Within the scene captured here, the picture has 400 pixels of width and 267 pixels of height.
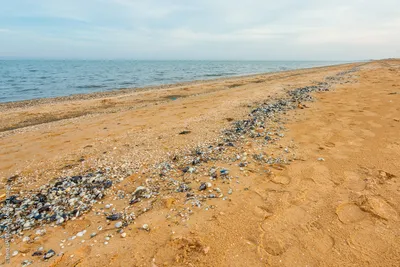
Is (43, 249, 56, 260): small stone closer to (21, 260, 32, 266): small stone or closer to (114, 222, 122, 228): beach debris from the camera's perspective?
(21, 260, 32, 266): small stone

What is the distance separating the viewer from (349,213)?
148 inches

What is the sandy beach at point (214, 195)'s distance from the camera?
10.6 ft

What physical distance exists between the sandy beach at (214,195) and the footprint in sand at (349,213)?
0.02 meters

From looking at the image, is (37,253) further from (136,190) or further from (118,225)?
(136,190)

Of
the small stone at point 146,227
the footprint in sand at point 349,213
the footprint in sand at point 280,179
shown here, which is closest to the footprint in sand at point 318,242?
the footprint in sand at point 349,213

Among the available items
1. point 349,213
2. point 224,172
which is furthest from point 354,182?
point 224,172

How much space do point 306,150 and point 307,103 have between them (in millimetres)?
6192

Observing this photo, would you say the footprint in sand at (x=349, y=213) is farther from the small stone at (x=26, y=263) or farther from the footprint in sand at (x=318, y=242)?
the small stone at (x=26, y=263)

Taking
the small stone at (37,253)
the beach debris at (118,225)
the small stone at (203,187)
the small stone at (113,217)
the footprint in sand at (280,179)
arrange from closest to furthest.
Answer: the small stone at (37,253) → the beach debris at (118,225) → the small stone at (113,217) → the small stone at (203,187) → the footprint in sand at (280,179)

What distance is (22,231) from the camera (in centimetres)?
392

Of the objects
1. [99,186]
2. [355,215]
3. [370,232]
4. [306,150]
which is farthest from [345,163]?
[99,186]

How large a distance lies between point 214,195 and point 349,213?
2333 millimetres

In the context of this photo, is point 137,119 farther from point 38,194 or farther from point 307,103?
point 307,103

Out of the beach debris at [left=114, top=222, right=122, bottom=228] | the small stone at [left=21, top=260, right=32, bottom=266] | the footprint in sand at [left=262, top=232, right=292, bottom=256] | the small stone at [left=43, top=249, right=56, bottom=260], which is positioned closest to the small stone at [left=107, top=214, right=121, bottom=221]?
the beach debris at [left=114, top=222, right=122, bottom=228]
